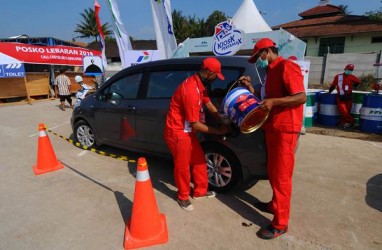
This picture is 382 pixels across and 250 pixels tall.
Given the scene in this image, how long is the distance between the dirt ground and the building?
1859 centimetres

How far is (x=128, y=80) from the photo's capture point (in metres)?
4.85

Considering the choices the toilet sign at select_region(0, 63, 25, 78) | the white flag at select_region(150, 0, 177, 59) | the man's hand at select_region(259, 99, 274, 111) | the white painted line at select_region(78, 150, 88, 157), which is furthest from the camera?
the toilet sign at select_region(0, 63, 25, 78)

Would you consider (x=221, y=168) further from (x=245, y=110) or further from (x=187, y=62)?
(x=187, y=62)

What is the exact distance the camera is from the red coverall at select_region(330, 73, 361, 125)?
24.5ft

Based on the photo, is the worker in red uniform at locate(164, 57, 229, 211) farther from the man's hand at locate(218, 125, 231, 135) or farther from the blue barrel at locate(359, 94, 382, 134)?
the blue barrel at locate(359, 94, 382, 134)

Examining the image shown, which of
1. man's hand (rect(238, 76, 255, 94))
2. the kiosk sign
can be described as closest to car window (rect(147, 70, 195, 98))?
man's hand (rect(238, 76, 255, 94))

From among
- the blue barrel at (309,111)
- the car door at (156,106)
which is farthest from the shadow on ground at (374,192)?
the blue barrel at (309,111)

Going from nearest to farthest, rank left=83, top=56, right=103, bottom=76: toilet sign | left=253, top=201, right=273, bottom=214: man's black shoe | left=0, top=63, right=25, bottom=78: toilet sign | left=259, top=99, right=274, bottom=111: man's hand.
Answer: left=259, top=99, right=274, bottom=111: man's hand, left=253, top=201, right=273, bottom=214: man's black shoe, left=83, top=56, right=103, bottom=76: toilet sign, left=0, top=63, right=25, bottom=78: toilet sign

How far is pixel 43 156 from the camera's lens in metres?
4.81

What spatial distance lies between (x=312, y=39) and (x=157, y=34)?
22830mm

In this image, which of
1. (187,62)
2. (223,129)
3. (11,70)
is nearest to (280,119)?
(223,129)

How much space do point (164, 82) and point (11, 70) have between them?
12.5m

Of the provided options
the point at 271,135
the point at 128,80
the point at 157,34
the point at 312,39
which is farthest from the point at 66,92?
the point at 312,39

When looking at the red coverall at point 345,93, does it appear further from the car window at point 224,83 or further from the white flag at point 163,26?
the car window at point 224,83
